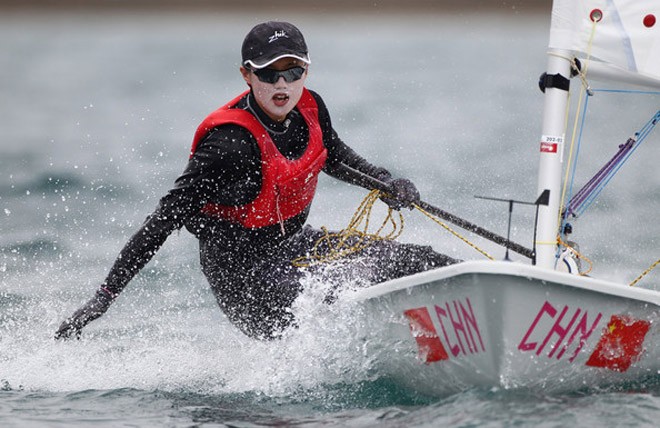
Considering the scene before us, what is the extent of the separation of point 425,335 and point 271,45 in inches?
39.6

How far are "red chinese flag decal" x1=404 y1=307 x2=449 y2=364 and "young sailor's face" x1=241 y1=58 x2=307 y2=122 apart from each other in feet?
2.62

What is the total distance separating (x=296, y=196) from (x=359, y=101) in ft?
15.4

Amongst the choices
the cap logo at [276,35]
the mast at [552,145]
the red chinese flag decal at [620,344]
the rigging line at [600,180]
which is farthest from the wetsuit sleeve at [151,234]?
the rigging line at [600,180]

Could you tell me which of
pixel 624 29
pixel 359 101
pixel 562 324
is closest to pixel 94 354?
pixel 562 324

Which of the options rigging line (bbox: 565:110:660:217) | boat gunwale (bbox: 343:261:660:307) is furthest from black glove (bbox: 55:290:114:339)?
rigging line (bbox: 565:110:660:217)

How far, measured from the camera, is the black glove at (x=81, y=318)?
291cm

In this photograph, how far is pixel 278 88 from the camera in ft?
9.95

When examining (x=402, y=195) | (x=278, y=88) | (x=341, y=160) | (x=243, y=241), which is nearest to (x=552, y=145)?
(x=402, y=195)

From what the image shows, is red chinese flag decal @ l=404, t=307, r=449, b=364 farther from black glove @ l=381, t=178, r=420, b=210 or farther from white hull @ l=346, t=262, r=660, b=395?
black glove @ l=381, t=178, r=420, b=210

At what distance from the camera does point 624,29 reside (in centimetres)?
321

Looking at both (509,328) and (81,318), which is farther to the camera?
(81,318)

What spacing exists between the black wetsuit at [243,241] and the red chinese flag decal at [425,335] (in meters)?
0.40

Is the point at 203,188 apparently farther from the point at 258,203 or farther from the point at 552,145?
the point at 552,145

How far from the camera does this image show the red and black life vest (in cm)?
299
